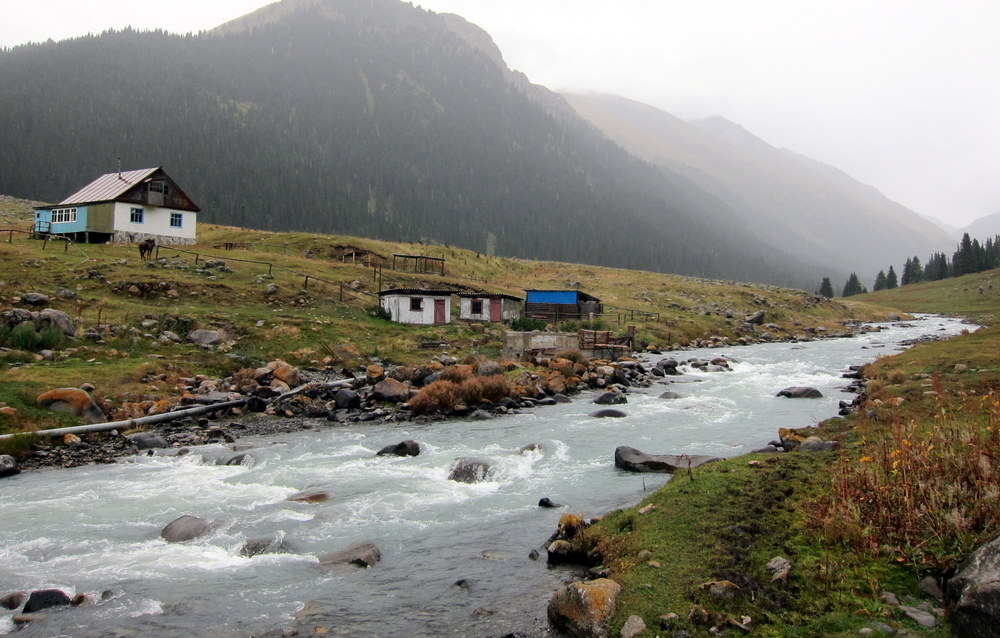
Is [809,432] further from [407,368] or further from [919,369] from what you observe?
[407,368]

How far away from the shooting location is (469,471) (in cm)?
1866

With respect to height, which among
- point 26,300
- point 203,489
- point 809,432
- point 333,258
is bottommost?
point 203,489

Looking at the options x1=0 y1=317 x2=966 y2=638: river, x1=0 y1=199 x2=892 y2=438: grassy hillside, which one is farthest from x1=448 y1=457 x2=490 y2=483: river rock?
x1=0 y1=199 x2=892 y2=438: grassy hillside

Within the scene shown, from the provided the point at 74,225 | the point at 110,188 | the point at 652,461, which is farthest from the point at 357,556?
the point at 110,188

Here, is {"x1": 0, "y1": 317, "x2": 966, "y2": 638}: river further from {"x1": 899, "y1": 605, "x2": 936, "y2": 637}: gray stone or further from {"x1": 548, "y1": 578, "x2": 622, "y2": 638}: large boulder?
{"x1": 899, "y1": 605, "x2": 936, "y2": 637}: gray stone

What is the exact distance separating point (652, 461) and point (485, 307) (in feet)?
127

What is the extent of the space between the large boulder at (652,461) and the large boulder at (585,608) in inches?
347

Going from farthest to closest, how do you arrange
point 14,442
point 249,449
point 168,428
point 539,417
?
point 539,417 < point 168,428 < point 249,449 < point 14,442

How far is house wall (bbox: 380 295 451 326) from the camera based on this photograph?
49250 mm

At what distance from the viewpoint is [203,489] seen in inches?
699

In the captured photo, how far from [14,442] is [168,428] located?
5.16 m

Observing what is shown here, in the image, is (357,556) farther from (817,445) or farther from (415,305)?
(415,305)

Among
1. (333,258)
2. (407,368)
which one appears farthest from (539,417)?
(333,258)

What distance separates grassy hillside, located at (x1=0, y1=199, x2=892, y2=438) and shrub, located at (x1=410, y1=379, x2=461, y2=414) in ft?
30.8
